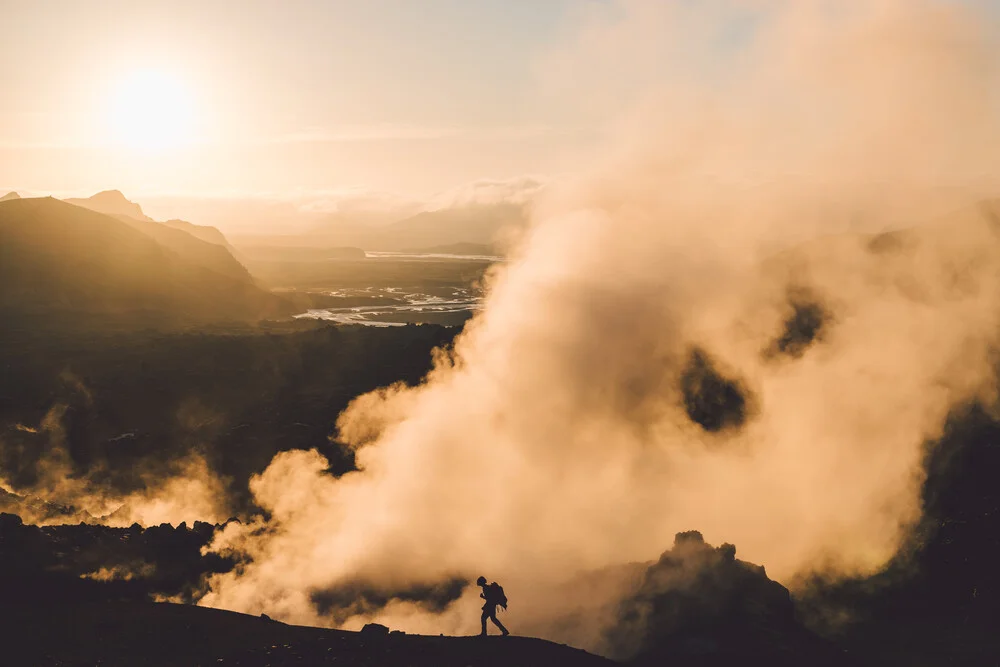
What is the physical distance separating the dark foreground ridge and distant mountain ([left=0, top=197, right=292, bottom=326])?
51.9 m

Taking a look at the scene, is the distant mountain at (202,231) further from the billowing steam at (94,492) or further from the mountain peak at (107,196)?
the billowing steam at (94,492)

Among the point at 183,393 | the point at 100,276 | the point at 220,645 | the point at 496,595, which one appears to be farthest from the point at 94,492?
the point at 100,276

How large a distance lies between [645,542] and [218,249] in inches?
3376

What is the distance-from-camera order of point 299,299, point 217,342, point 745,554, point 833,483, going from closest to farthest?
point 745,554
point 833,483
point 217,342
point 299,299

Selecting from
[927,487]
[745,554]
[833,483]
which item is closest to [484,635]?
[745,554]

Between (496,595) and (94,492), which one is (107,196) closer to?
(94,492)

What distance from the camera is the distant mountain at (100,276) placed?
63781mm

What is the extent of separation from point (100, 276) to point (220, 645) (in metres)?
64.1

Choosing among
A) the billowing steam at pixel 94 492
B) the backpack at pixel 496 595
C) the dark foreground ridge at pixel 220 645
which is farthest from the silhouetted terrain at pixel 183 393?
the backpack at pixel 496 595

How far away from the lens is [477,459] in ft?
80.6

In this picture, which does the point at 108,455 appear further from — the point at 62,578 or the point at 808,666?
the point at 808,666

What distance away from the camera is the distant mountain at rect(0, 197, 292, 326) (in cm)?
6378

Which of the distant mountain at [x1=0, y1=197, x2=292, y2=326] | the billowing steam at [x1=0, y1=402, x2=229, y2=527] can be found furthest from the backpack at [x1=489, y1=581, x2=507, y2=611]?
the distant mountain at [x1=0, y1=197, x2=292, y2=326]

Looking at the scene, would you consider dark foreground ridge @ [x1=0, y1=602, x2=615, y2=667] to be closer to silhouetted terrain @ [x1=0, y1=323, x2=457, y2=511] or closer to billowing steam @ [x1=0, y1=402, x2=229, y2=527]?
billowing steam @ [x1=0, y1=402, x2=229, y2=527]
